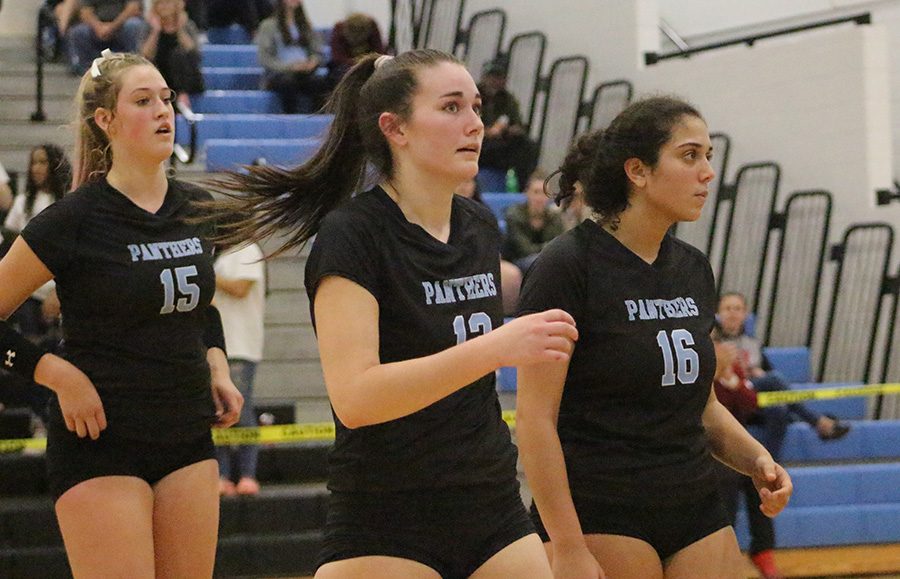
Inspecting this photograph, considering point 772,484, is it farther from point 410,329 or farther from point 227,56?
point 227,56

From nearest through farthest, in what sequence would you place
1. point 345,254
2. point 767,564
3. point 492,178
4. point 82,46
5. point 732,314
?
point 345,254
point 767,564
point 732,314
point 492,178
point 82,46

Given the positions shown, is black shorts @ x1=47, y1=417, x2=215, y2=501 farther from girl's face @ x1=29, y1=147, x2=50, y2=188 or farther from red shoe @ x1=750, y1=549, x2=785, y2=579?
girl's face @ x1=29, y1=147, x2=50, y2=188

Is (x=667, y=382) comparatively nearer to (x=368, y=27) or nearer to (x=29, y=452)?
(x=29, y=452)

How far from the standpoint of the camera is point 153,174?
4094 mm

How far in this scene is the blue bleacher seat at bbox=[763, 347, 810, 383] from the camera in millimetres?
9578

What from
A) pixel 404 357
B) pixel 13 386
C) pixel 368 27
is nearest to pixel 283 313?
pixel 13 386

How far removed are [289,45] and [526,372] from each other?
7948 mm

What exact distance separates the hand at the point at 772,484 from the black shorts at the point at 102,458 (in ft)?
5.13

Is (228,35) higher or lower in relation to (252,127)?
higher

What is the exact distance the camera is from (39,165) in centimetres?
791

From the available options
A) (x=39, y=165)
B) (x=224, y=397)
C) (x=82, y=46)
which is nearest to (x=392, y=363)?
(x=224, y=397)

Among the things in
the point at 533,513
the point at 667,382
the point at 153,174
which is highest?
the point at 153,174

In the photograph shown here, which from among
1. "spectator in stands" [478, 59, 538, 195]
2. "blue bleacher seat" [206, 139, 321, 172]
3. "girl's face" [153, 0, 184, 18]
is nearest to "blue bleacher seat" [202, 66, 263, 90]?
"girl's face" [153, 0, 184, 18]

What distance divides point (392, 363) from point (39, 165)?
5.58 meters
